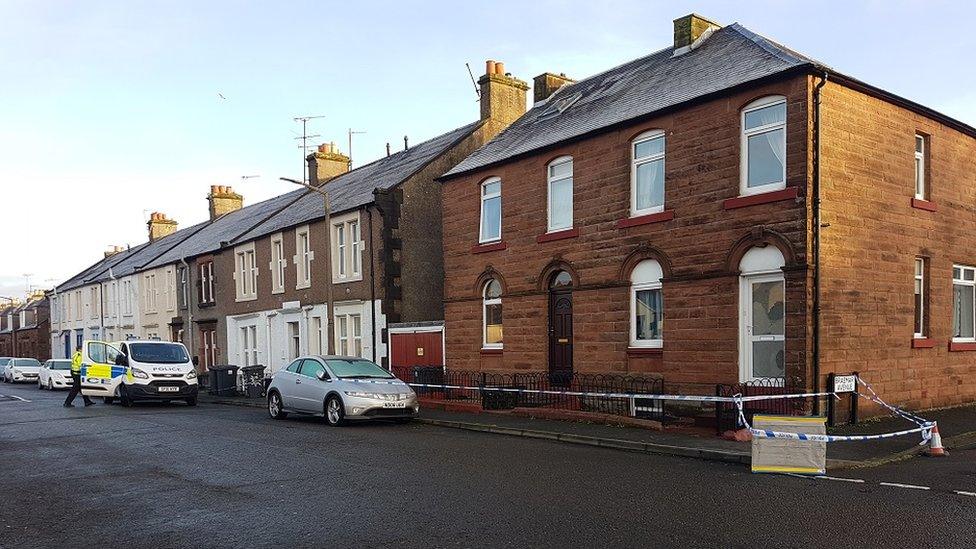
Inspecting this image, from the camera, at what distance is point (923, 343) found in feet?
50.5

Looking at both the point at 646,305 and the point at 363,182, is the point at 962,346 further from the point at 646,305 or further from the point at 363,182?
the point at 363,182

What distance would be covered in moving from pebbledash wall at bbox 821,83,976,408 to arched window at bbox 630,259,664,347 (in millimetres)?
3428

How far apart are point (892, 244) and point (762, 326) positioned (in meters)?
3.32

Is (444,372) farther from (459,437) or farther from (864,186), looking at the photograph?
(864,186)

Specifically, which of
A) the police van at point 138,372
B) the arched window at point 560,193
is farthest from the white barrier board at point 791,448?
the police van at point 138,372

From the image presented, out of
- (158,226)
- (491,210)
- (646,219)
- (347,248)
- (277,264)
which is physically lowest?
(646,219)

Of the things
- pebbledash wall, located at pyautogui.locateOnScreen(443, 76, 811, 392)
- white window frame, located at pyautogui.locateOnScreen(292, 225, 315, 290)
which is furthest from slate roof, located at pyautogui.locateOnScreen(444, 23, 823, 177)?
white window frame, located at pyautogui.locateOnScreen(292, 225, 315, 290)

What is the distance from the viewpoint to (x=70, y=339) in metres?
53.7

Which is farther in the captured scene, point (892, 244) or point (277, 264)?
point (277, 264)

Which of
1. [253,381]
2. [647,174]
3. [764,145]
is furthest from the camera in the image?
[253,381]

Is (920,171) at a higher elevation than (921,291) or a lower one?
higher

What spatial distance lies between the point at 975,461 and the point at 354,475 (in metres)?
8.17

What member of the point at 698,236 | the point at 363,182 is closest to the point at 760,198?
the point at 698,236

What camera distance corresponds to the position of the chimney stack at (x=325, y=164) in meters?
34.2
